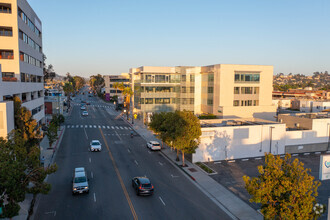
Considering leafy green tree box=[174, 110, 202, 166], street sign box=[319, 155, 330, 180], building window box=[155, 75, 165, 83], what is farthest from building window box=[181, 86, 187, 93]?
street sign box=[319, 155, 330, 180]

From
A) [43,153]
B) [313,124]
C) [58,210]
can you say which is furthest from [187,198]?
[313,124]

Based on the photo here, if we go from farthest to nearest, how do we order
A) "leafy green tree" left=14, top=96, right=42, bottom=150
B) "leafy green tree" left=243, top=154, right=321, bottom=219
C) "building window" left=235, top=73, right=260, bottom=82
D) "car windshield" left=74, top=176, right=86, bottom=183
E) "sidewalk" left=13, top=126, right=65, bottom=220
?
1. "building window" left=235, top=73, right=260, bottom=82
2. "leafy green tree" left=14, top=96, right=42, bottom=150
3. "car windshield" left=74, top=176, right=86, bottom=183
4. "sidewalk" left=13, top=126, right=65, bottom=220
5. "leafy green tree" left=243, top=154, right=321, bottom=219

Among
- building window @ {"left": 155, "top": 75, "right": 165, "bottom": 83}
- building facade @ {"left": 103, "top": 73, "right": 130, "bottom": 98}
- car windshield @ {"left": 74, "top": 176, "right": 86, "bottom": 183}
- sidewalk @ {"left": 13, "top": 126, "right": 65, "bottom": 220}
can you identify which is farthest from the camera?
building facade @ {"left": 103, "top": 73, "right": 130, "bottom": 98}

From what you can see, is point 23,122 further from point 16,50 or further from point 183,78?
point 183,78

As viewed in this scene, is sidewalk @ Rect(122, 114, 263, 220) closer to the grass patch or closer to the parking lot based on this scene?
the grass patch

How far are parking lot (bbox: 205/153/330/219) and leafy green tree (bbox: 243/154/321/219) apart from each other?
6413 millimetres

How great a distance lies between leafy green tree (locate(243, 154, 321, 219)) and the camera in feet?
46.1

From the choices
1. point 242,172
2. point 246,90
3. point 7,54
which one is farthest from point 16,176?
point 246,90

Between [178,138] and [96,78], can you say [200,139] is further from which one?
[96,78]

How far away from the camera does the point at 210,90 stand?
6444 centimetres

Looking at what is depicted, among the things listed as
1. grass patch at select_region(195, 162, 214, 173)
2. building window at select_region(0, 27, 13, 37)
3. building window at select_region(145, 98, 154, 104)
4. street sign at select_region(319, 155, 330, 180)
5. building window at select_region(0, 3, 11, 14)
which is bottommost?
grass patch at select_region(195, 162, 214, 173)

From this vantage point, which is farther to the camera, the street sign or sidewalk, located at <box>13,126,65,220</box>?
sidewalk, located at <box>13,126,65,220</box>

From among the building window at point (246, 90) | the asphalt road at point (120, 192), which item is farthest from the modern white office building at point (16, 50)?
the building window at point (246, 90)

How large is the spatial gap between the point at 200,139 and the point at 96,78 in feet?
559
